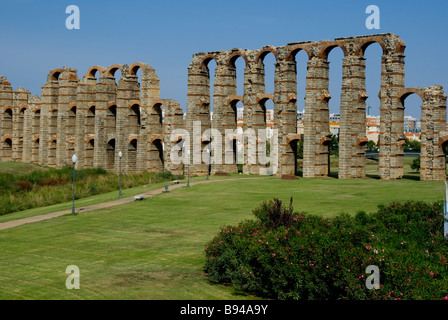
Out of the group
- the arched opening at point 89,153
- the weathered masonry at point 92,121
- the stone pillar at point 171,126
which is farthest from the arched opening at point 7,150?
the stone pillar at point 171,126

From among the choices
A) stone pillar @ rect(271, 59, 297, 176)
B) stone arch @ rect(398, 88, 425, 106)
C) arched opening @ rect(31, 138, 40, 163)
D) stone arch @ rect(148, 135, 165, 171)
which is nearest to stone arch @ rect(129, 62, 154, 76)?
stone arch @ rect(148, 135, 165, 171)

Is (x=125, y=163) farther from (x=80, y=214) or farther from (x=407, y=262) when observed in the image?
(x=407, y=262)

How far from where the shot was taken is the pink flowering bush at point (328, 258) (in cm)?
1156

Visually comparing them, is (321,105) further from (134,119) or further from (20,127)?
(20,127)

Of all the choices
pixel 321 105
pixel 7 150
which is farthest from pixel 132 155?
pixel 7 150

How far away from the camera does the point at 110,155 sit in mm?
61375

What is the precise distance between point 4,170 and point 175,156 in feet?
61.3

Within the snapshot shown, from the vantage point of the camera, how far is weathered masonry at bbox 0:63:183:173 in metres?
55.3

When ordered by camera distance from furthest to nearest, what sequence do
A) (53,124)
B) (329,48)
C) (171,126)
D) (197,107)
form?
1. (53,124)
2. (171,126)
3. (197,107)
4. (329,48)

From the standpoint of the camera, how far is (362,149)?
43.8 m

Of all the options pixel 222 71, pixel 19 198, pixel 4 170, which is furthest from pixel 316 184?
pixel 4 170

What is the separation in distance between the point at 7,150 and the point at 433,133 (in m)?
60.6

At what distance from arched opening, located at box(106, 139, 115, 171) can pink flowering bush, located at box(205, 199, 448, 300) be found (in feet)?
150

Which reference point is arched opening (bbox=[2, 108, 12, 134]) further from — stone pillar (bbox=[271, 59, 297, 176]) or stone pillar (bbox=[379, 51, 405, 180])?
stone pillar (bbox=[379, 51, 405, 180])
